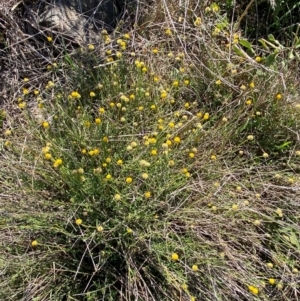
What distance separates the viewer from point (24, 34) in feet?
6.51

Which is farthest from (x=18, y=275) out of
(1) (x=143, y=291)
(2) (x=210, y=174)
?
(2) (x=210, y=174)

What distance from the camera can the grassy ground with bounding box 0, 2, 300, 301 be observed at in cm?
155

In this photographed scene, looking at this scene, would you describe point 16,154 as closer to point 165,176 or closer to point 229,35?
point 165,176

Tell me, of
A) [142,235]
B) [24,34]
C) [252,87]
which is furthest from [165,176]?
[24,34]

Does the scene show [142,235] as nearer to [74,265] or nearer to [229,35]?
[74,265]

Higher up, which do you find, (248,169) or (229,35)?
(229,35)

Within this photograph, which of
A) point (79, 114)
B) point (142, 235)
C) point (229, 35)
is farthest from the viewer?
point (229, 35)

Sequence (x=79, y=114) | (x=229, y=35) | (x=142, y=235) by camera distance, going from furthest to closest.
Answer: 1. (x=229, y=35)
2. (x=79, y=114)
3. (x=142, y=235)

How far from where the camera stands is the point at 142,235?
5.06 feet

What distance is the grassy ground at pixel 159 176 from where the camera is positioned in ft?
5.08

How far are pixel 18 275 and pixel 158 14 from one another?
1.16m

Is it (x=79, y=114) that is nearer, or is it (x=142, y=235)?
(x=142, y=235)

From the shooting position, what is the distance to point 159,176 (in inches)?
61.1

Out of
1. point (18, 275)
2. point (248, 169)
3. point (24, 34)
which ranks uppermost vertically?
point (24, 34)
